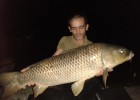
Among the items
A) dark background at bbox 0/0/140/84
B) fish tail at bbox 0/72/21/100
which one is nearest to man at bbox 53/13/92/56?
fish tail at bbox 0/72/21/100

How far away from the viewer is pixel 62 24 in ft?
46.4

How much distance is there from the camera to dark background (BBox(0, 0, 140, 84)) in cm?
911

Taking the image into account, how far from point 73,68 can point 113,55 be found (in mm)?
451

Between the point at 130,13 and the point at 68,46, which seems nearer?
the point at 68,46

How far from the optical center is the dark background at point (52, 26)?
911 cm

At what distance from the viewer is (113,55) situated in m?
2.94

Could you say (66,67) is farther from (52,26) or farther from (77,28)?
(52,26)

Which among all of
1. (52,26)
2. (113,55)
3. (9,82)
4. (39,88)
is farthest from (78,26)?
(52,26)

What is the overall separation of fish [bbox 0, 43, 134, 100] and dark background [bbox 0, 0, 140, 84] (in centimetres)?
322

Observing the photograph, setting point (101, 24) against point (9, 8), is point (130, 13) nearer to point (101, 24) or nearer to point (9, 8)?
point (101, 24)

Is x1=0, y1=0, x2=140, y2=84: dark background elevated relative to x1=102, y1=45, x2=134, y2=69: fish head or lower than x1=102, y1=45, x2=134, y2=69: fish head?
lower

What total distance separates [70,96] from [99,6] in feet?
49.0

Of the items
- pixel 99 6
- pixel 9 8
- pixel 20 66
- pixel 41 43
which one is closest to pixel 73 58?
pixel 20 66

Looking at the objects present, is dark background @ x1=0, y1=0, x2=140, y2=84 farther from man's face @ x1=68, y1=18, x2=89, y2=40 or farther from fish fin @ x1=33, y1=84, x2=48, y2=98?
fish fin @ x1=33, y1=84, x2=48, y2=98
